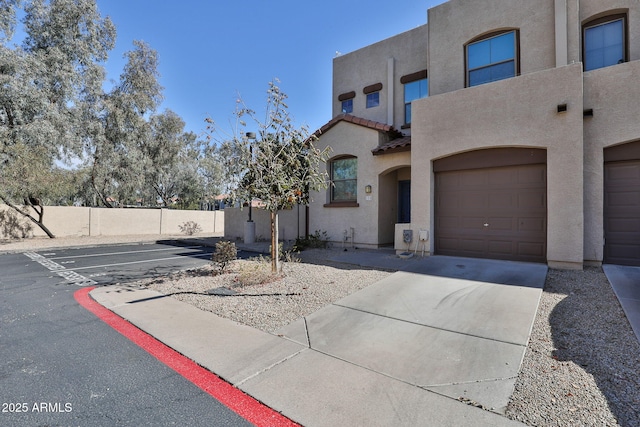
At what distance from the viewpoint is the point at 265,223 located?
50.3 ft

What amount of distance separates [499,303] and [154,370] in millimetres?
4897

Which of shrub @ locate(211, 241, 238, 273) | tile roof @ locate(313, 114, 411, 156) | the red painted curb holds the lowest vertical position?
the red painted curb

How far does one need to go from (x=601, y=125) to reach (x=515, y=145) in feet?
5.77

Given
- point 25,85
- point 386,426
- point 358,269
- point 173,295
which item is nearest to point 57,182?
point 25,85

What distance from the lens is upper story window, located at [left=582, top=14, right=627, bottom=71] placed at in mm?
7980

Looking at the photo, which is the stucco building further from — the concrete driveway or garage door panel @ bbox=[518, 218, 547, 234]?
the concrete driveway

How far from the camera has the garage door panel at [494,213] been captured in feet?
25.3

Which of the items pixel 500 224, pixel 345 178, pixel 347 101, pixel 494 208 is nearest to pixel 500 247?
pixel 500 224

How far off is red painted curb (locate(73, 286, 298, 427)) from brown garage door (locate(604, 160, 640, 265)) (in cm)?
857

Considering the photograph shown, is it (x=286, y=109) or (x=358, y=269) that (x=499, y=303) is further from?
(x=286, y=109)

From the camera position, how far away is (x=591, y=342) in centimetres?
364

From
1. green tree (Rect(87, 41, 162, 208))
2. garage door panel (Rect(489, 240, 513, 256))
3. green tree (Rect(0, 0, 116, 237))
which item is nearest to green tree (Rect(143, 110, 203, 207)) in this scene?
green tree (Rect(87, 41, 162, 208))

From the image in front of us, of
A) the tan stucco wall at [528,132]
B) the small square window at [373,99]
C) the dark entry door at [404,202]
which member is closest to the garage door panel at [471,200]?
the tan stucco wall at [528,132]

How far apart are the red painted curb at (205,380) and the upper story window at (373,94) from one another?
40.1 feet
